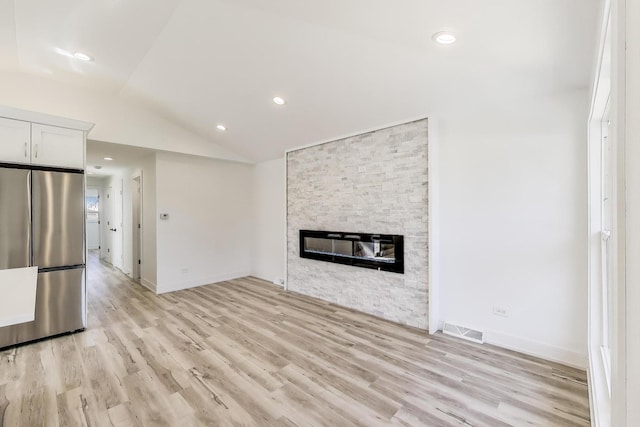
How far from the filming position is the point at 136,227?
588 cm

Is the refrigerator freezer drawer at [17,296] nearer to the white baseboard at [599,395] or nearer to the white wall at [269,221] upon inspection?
the white baseboard at [599,395]

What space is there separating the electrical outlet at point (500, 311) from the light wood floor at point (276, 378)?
366 mm

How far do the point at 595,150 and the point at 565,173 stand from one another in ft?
1.20

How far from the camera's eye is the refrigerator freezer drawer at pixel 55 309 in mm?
3012

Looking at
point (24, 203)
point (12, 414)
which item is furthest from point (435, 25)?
point (24, 203)

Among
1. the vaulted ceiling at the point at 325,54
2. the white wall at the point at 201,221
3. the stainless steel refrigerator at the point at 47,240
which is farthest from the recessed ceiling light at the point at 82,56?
the white wall at the point at 201,221

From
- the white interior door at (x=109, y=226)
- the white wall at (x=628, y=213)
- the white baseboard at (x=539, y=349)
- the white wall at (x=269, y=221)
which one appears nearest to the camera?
the white wall at (x=628, y=213)

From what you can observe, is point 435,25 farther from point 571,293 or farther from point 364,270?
point 364,270

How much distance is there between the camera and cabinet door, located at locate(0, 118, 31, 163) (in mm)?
2896

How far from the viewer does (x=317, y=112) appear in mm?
3674

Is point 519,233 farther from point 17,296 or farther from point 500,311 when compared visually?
point 17,296

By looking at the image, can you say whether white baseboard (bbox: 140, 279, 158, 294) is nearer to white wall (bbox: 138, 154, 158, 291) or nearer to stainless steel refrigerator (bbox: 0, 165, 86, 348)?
white wall (bbox: 138, 154, 158, 291)

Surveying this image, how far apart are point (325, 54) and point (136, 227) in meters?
5.30

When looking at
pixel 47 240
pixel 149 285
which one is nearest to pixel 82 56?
pixel 47 240
